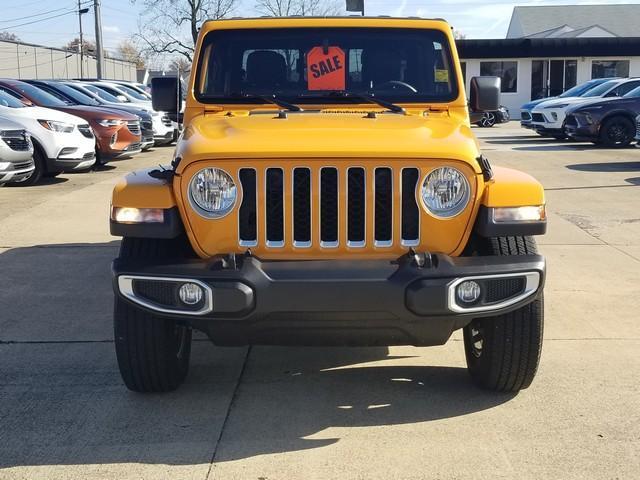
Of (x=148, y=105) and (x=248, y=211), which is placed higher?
(x=148, y=105)

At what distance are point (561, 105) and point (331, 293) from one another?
Result: 19.9m

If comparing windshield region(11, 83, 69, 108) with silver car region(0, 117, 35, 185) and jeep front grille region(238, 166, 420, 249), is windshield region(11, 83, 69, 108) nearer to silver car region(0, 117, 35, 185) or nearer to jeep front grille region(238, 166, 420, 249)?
silver car region(0, 117, 35, 185)

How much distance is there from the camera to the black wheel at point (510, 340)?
398cm

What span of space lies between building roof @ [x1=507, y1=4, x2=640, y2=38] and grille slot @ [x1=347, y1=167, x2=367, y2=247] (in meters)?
50.6

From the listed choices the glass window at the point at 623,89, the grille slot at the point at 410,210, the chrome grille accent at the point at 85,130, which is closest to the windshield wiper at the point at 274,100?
the grille slot at the point at 410,210

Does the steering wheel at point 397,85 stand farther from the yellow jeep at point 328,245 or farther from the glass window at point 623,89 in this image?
the glass window at point 623,89

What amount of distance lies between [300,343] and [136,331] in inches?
31.9

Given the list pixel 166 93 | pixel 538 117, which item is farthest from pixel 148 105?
pixel 166 93

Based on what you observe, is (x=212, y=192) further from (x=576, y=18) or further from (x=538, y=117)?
(x=576, y=18)

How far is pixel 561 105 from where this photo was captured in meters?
22.1

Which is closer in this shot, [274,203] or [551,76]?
[274,203]

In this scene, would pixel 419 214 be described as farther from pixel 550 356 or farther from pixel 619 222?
pixel 619 222

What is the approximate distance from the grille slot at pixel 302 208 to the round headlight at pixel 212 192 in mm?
278

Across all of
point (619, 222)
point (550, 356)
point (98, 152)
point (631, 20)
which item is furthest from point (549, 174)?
point (631, 20)
